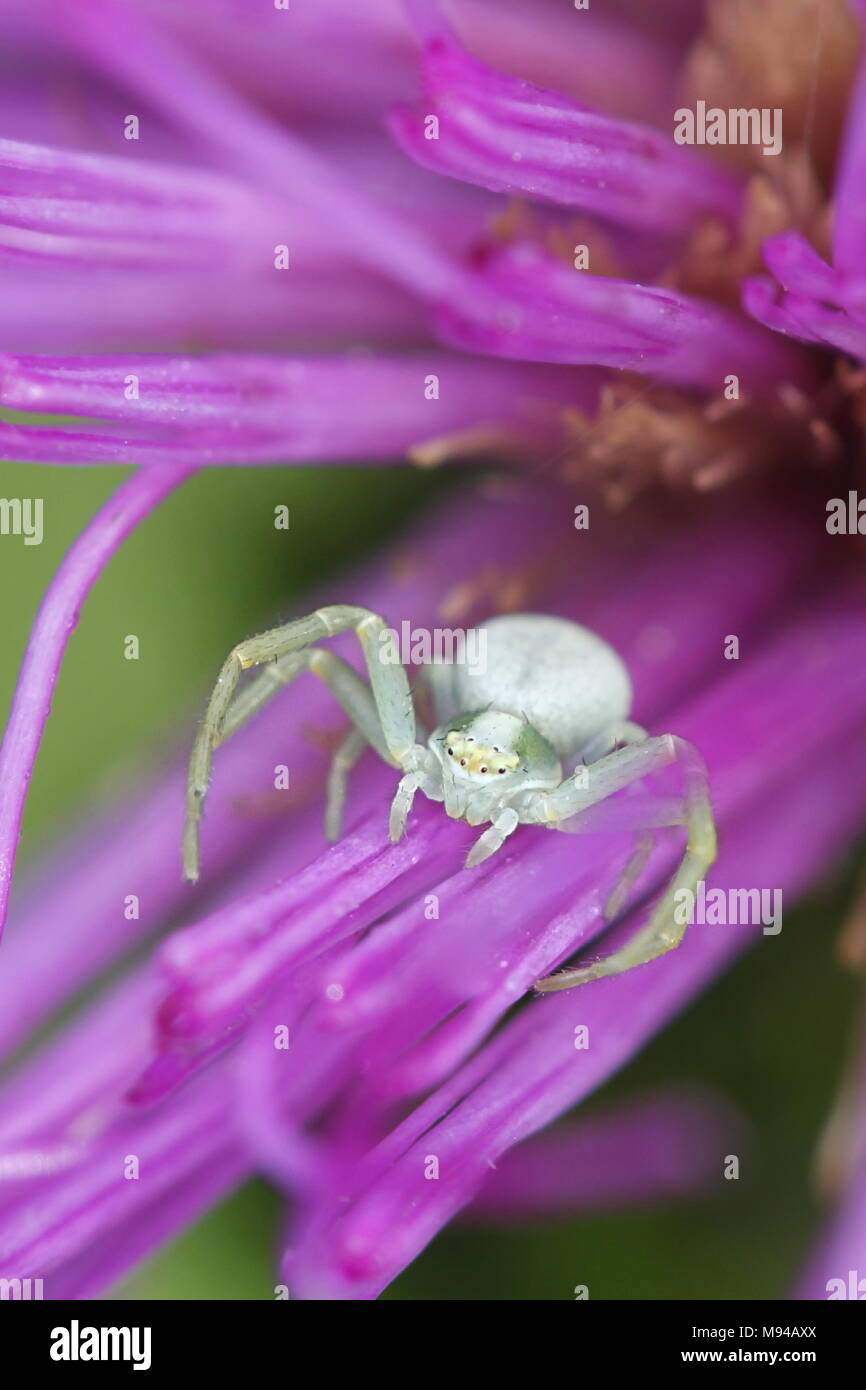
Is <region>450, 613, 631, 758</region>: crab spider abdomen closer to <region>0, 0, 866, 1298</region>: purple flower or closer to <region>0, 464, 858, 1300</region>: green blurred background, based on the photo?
<region>0, 0, 866, 1298</region>: purple flower

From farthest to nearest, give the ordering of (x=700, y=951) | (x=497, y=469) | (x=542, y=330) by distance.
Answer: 1. (x=497, y=469)
2. (x=700, y=951)
3. (x=542, y=330)

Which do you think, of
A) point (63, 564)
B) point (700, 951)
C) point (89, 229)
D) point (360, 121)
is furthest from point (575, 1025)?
point (360, 121)

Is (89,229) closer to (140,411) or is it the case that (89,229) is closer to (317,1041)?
(140,411)

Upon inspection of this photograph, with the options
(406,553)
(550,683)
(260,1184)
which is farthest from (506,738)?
(260,1184)

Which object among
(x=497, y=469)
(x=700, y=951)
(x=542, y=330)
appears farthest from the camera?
(x=497, y=469)

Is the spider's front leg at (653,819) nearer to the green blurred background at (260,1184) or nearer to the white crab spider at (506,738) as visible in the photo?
the white crab spider at (506,738)

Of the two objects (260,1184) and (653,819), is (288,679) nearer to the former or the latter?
(653,819)

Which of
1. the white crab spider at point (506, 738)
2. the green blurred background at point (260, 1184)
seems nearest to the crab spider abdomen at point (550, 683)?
the white crab spider at point (506, 738)
